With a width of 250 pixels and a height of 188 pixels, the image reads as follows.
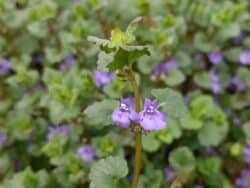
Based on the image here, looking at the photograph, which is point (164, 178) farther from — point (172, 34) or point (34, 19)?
point (34, 19)

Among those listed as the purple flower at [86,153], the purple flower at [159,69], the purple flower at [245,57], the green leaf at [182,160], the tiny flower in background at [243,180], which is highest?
the purple flower at [159,69]

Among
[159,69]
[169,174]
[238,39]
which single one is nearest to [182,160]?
[169,174]

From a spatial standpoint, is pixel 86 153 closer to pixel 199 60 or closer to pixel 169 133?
pixel 169 133

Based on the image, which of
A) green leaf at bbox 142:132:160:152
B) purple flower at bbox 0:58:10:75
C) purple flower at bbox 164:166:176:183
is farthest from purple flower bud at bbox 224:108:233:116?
purple flower at bbox 0:58:10:75

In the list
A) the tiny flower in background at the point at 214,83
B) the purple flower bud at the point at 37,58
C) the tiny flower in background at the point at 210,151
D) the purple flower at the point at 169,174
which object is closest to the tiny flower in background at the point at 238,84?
the tiny flower in background at the point at 214,83

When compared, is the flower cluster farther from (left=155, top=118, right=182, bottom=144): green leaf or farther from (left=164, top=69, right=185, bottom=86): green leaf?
(left=164, top=69, right=185, bottom=86): green leaf

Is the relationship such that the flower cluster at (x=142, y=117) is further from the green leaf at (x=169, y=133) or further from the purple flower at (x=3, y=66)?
the purple flower at (x=3, y=66)

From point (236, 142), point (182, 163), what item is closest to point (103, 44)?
point (182, 163)
